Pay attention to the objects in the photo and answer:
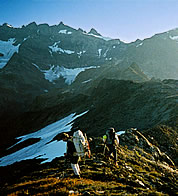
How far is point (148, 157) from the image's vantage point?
53.0 ft

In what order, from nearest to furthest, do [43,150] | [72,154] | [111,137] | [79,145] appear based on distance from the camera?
1. [79,145]
2. [72,154]
3. [111,137]
4. [43,150]

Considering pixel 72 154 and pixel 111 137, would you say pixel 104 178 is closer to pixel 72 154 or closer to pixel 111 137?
pixel 72 154

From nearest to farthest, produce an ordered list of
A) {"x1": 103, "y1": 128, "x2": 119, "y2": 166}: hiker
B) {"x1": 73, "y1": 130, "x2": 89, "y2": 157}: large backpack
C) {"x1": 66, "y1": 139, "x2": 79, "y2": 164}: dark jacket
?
{"x1": 73, "y1": 130, "x2": 89, "y2": 157}: large backpack < {"x1": 66, "y1": 139, "x2": 79, "y2": 164}: dark jacket < {"x1": 103, "y1": 128, "x2": 119, "y2": 166}: hiker

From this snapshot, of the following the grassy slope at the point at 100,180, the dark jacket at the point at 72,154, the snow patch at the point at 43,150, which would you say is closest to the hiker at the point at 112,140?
the grassy slope at the point at 100,180

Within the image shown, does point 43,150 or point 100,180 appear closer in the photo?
point 100,180

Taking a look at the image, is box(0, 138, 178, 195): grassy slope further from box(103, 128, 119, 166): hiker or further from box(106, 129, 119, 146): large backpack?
box(106, 129, 119, 146): large backpack

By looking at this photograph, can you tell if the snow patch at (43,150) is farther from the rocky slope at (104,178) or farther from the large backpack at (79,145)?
the large backpack at (79,145)

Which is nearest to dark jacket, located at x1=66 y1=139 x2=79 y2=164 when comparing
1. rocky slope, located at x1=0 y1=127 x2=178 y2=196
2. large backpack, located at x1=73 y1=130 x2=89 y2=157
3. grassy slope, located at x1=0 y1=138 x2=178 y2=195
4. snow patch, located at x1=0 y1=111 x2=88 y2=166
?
large backpack, located at x1=73 y1=130 x2=89 y2=157

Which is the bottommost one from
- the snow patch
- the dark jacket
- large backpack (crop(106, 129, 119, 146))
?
the snow patch

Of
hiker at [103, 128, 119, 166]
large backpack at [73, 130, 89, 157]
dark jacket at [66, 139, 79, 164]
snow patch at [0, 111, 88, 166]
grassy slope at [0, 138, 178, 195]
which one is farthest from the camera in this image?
snow patch at [0, 111, 88, 166]

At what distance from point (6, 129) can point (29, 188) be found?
106 meters

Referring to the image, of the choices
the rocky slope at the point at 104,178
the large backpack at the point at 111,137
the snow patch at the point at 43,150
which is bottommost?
the snow patch at the point at 43,150

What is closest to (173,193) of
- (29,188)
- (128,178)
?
(128,178)

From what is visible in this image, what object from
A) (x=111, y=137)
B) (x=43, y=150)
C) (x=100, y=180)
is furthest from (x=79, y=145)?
(x=43, y=150)
